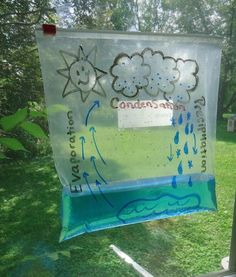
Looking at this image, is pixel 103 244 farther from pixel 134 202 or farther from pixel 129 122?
pixel 129 122

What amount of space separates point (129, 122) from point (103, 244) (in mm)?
948

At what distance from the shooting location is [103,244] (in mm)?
1569

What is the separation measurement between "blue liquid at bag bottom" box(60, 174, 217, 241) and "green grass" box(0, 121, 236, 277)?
19 centimetres

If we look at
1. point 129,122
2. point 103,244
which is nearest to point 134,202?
point 129,122

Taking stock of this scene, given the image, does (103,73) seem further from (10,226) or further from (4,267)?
(10,226)

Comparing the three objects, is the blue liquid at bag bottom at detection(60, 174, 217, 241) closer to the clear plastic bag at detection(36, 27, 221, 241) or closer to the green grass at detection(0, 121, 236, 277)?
the clear plastic bag at detection(36, 27, 221, 241)

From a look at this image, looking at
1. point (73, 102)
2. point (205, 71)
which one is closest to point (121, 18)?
point (205, 71)

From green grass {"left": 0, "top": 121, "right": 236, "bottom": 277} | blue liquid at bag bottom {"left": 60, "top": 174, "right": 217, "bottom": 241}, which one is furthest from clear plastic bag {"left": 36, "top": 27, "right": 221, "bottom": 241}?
green grass {"left": 0, "top": 121, "right": 236, "bottom": 277}

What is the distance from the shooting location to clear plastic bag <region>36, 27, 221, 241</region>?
77 centimetres

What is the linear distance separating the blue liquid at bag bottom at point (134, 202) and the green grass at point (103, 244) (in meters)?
0.19

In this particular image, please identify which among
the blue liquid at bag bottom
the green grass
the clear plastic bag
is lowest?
the green grass

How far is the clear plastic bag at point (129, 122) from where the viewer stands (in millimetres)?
766

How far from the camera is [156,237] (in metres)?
1.64

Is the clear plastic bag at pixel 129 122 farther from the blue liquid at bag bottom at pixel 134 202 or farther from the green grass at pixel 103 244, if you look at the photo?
the green grass at pixel 103 244
